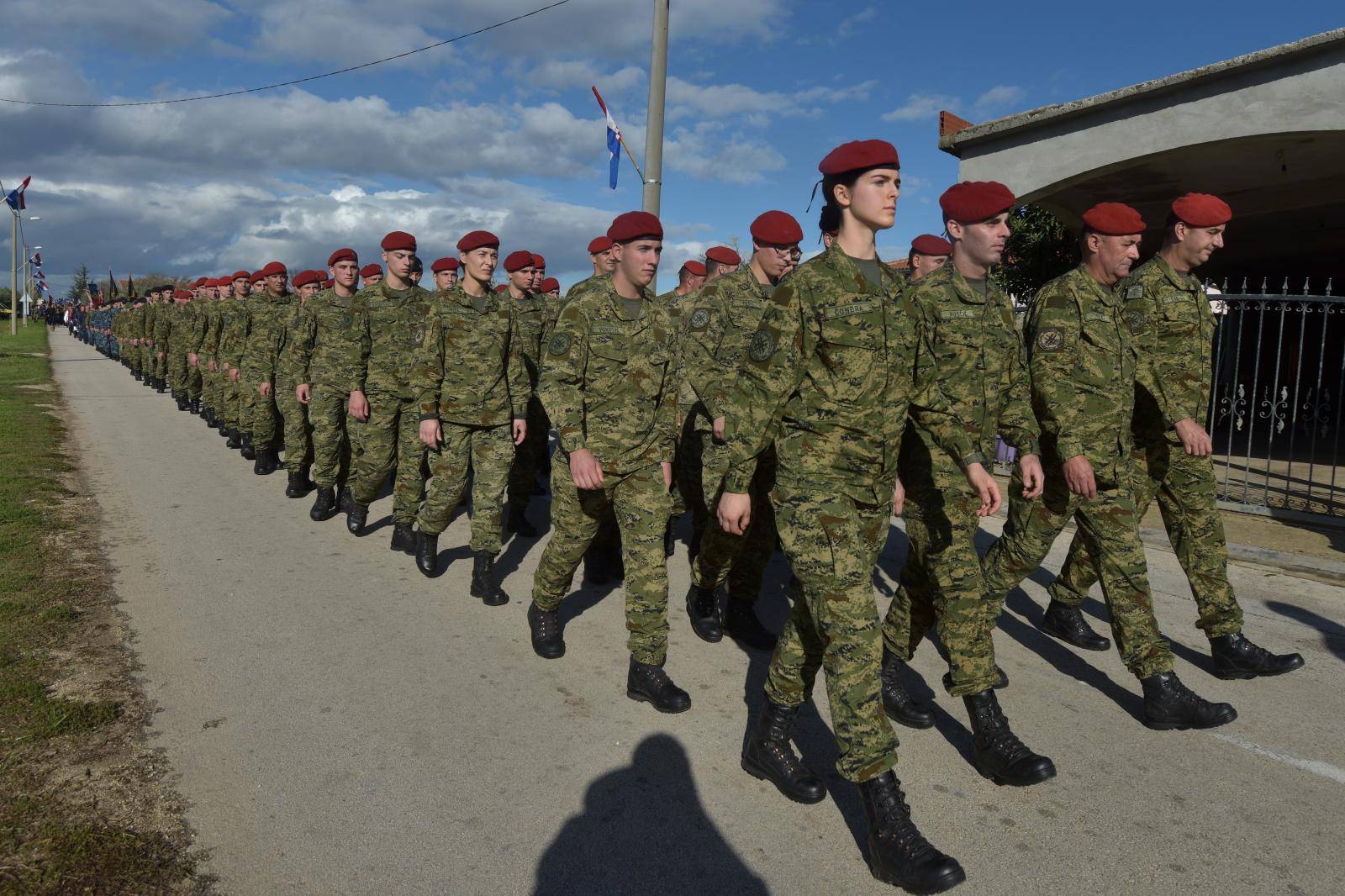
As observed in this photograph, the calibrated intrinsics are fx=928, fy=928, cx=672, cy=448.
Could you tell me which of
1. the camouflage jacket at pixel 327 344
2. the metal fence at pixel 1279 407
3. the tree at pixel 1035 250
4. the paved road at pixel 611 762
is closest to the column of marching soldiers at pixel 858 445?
the paved road at pixel 611 762

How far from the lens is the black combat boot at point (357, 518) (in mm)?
7125

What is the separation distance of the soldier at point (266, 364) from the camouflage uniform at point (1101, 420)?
24.8 feet

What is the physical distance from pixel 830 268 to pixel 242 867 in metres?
2.59

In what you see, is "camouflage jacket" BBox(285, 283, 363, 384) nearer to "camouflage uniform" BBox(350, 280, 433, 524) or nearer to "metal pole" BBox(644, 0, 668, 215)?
"camouflage uniform" BBox(350, 280, 433, 524)

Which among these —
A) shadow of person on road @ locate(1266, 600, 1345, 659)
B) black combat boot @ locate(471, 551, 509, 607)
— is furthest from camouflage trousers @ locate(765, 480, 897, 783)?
shadow of person on road @ locate(1266, 600, 1345, 659)

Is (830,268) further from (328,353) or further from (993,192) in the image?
(328,353)

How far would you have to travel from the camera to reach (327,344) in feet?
24.9

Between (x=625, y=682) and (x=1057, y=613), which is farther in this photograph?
(x=1057, y=613)

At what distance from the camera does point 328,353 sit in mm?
7562

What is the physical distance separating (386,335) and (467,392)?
1.73m

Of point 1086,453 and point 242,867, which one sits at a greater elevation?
point 1086,453

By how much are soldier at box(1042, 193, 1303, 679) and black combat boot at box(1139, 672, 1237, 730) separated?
698 mm

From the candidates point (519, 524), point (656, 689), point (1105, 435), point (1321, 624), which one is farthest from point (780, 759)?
point (519, 524)

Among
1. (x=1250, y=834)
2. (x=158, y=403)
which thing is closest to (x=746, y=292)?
(x=1250, y=834)
